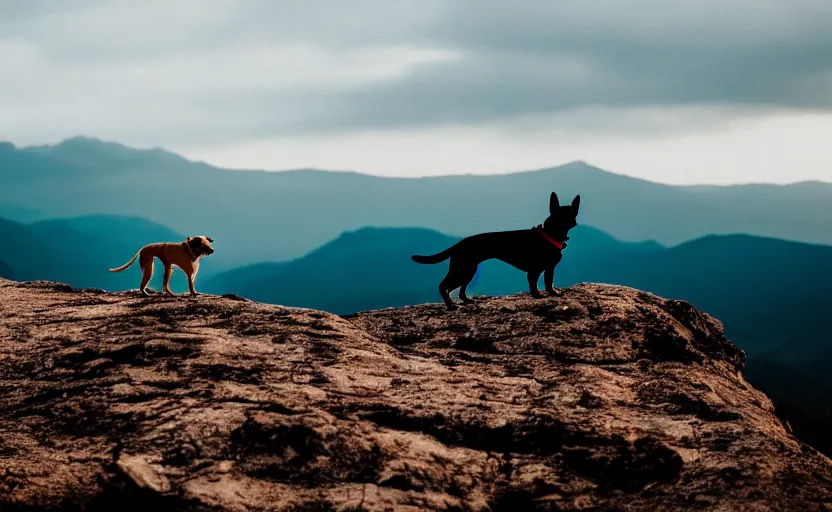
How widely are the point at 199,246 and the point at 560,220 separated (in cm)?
681

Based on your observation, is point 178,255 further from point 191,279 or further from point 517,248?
point 517,248

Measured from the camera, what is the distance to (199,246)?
49.2 ft

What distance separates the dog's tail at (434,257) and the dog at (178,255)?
3.99m

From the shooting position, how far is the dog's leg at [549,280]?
14.5m

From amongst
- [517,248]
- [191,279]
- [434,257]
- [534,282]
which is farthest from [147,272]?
[534,282]

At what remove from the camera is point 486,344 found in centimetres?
1331

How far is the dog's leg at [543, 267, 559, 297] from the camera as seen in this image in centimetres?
1450

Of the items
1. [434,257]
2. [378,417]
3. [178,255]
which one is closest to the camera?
[378,417]

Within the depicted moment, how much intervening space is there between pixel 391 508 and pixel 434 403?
2029mm

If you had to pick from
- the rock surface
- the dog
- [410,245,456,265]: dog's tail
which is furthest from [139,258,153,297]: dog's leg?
[410,245,456,265]: dog's tail

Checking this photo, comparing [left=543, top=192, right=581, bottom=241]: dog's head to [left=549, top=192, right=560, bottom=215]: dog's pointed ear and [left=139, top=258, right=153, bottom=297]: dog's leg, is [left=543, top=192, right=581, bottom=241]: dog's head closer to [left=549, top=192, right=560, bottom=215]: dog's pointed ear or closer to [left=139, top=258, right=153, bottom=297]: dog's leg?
[left=549, top=192, right=560, bottom=215]: dog's pointed ear

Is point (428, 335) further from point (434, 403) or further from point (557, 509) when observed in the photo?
point (557, 509)

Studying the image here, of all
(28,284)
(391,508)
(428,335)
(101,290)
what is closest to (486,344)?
(428,335)

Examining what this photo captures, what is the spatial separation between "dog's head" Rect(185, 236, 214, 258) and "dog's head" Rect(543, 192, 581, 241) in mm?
6410
